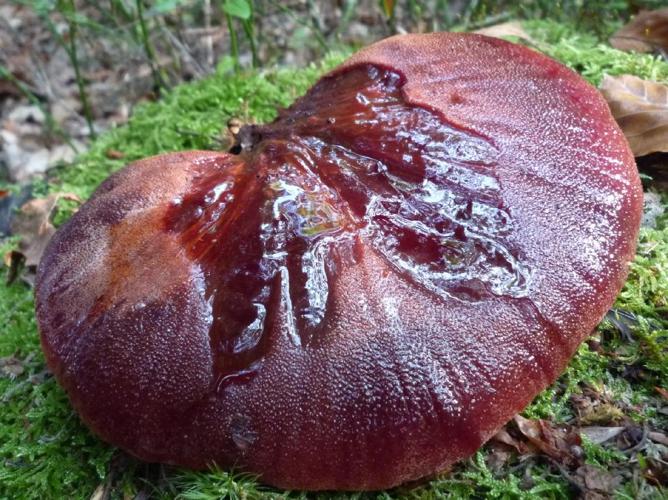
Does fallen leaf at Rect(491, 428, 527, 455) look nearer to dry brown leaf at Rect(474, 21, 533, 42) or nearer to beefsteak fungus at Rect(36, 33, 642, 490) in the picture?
beefsteak fungus at Rect(36, 33, 642, 490)

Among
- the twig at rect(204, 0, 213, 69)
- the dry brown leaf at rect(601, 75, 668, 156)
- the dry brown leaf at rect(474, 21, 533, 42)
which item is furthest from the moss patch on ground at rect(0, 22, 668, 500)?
the twig at rect(204, 0, 213, 69)

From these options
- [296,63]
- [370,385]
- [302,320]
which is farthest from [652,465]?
[296,63]

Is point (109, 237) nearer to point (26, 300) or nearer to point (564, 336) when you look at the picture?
point (26, 300)

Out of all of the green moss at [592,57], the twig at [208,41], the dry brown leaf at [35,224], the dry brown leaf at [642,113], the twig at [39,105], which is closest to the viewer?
the dry brown leaf at [642,113]

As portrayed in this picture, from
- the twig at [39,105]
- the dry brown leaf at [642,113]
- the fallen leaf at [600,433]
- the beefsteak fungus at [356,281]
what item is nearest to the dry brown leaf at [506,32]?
the dry brown leaf at [642,113]

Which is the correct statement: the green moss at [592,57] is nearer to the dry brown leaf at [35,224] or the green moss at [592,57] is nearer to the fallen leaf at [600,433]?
the fallen leaf at [600,433]

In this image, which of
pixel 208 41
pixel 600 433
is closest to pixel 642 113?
pixel 600 433
